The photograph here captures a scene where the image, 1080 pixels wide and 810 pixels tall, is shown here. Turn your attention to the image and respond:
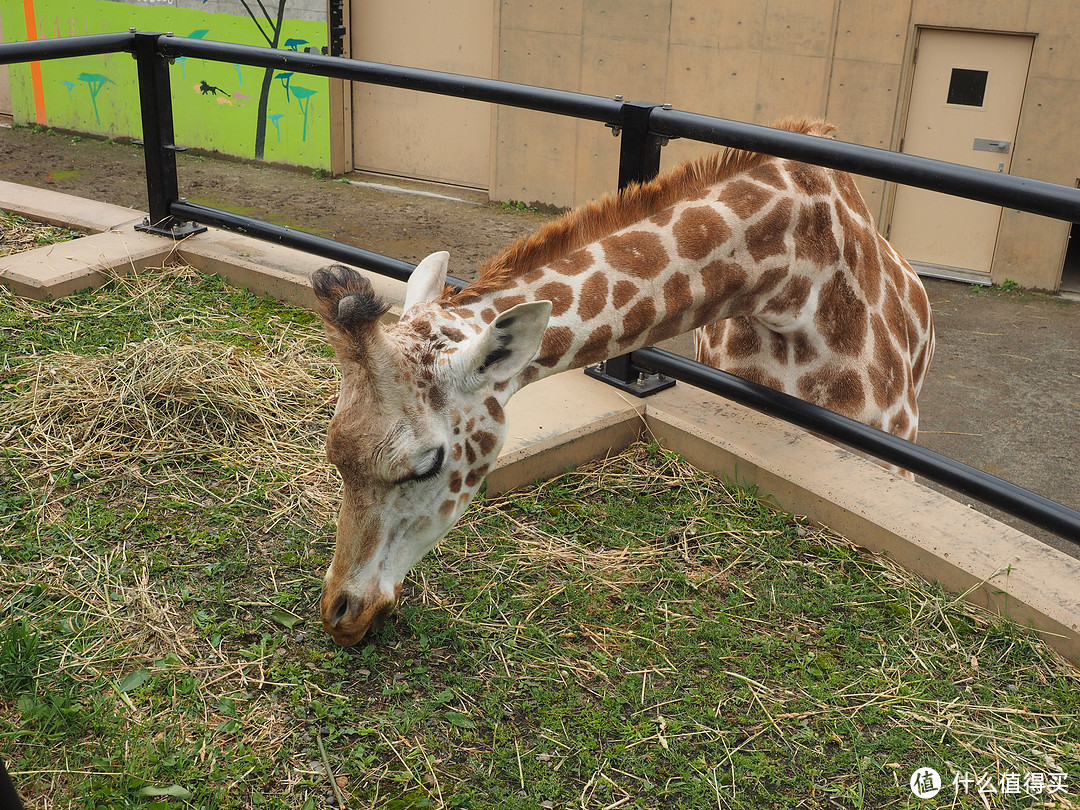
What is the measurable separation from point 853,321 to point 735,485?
28.5 inches

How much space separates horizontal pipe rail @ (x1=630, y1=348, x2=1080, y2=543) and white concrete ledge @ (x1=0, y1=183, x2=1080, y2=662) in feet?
0.53

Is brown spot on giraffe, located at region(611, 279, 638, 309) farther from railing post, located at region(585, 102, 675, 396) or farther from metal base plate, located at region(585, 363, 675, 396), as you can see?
metal base plate, located at region(585, 363, 675, 396)

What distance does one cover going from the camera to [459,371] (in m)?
2.44

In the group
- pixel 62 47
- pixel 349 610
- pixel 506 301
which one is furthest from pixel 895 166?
pixel 62 47

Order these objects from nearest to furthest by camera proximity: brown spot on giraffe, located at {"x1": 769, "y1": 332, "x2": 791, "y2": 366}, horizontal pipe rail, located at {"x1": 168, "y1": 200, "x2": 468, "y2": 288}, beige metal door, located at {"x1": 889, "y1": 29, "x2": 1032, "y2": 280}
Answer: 1. brown spot on giraffe, located at {"x1": 769, "y1": 332, "x2": 791, "y2": 366}
2. horizontal pipe rail, located at {"x1": 168, "y1": 200, "x2": 468, "y2": 288}
3. beige metal door, located at {"x1": 889, "y1": 29, "x2": 1032, "y2": 280}

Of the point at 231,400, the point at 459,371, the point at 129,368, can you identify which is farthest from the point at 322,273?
the point at 129,368

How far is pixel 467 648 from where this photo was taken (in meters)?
2.76

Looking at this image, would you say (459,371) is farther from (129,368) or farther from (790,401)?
(129,368)

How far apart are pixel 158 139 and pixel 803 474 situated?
12.8 feet

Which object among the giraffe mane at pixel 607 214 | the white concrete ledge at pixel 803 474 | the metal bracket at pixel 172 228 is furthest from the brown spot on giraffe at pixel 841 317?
the metal bracket at pixel 172 228

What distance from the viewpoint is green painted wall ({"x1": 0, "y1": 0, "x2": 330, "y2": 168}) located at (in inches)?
433

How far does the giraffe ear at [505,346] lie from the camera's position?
2377 millimetres

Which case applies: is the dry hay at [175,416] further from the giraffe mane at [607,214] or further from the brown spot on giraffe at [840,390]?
the brown spot on giraffe at [840,390]

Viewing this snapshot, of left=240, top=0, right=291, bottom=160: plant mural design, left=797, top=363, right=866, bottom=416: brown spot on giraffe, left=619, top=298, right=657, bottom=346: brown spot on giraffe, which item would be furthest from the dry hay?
left=240, top=0, right=291, bottom=160: plant mural design
